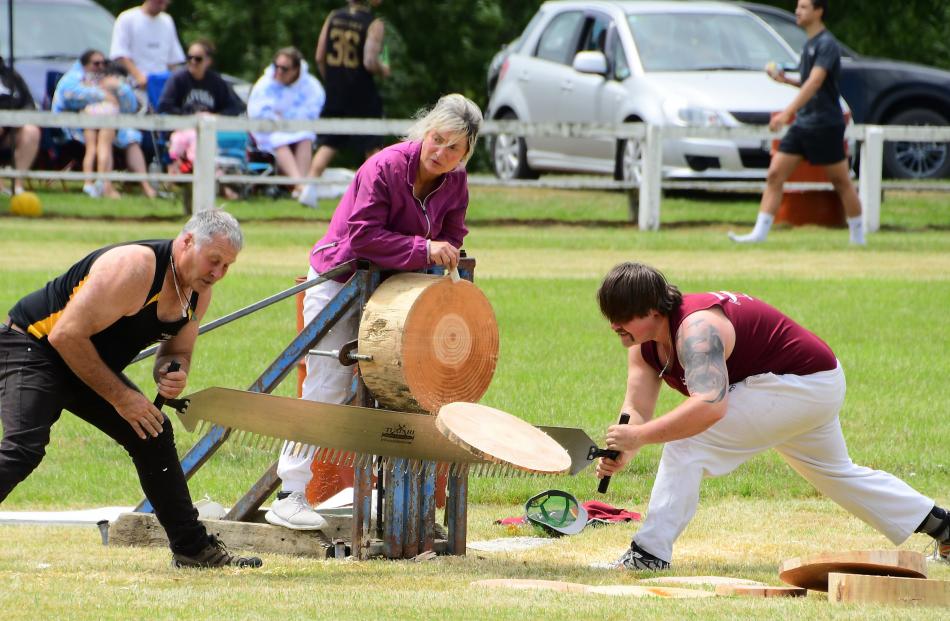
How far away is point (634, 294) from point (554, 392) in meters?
4.55

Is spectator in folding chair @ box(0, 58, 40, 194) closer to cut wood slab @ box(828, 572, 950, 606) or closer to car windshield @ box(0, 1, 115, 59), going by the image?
car windshield @ box(0, 1, 115, 59)

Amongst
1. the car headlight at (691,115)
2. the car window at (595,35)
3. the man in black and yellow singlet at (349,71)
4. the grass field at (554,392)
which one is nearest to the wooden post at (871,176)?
the grass field at (554,392)

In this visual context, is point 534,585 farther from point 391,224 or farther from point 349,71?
point 349,71

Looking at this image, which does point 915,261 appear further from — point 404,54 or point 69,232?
point 404,54

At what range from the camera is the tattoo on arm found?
6621 millimetres

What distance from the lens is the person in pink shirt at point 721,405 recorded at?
6633 mm

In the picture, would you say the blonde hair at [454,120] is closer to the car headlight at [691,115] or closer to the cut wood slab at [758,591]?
the cut wood slab at [758,591]

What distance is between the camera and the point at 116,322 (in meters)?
6.62

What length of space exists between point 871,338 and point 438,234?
6.46 m

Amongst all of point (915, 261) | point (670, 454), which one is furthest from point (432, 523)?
point (915, 261)

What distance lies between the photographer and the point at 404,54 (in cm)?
3155

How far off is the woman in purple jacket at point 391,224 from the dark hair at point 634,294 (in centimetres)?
77

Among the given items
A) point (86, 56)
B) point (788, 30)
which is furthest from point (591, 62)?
point (86, 56)

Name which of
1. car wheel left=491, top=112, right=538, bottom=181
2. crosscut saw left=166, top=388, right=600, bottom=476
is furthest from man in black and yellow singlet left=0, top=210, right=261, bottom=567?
car wheel left=491, top=112, right=538, bottom=181
